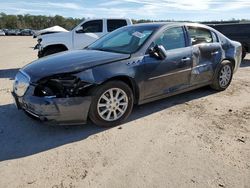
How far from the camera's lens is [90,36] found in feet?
34.4

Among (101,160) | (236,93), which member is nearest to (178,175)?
(101,160)

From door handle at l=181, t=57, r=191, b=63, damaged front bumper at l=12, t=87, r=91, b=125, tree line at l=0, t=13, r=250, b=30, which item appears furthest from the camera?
tree line at l=0, t=13, r=250, b=30

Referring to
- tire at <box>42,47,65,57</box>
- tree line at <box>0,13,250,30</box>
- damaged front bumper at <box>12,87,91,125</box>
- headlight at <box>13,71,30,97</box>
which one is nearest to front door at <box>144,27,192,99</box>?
damaged front bumper at <box>12,87,91,125</box>

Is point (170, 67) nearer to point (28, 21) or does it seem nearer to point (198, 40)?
point (198, 40)

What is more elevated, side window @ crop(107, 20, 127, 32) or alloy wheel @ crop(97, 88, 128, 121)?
side window @ crop(107, 20, 127, 32)

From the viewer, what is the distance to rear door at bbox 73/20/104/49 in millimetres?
10344

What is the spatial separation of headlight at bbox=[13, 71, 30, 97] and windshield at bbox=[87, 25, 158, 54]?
4.93 ft

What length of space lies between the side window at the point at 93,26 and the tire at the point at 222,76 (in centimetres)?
577

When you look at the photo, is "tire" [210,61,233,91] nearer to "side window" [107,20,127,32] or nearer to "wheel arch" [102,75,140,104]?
"wheel arch" [102,75,140,104]

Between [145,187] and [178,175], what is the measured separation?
0.44 meters

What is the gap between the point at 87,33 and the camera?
34.7 ft

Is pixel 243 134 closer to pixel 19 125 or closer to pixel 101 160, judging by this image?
pixel 101 160

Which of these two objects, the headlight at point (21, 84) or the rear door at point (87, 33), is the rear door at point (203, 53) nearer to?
the headlight at point (21, 84)

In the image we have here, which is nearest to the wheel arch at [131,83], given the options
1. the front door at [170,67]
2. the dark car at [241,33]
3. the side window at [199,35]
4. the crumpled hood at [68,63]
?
the front door at [170,67]
